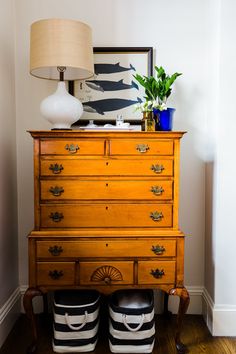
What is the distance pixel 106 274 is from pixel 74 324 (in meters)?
0.35

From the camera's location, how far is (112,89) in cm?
239

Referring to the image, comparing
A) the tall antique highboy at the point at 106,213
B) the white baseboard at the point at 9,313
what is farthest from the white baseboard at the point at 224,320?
the white baseboard at the point at 9,313

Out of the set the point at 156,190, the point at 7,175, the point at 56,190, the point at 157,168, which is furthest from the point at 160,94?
the point at 7,175

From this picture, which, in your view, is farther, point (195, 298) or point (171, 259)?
point (195, 298)

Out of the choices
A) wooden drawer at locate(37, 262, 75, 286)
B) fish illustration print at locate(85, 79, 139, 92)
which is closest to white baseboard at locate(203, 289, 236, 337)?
wooden drawer at locate(37, 262, 75, 286)

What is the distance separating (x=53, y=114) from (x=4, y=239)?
86 centimetres

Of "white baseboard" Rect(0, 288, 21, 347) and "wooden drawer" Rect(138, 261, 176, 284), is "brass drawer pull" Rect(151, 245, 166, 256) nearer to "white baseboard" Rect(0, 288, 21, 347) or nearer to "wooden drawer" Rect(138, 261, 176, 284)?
"wooden drawer" Rect(138, 261, 176, 284)

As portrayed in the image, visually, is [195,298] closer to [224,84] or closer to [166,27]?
[224,84]

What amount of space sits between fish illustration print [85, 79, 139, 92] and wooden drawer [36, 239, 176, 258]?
1.09 meters

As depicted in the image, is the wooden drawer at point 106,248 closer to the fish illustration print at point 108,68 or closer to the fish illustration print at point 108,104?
the fish illustration print at point 108,104

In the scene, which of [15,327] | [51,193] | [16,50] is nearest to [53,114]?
[51,193]

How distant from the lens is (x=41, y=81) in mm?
2387

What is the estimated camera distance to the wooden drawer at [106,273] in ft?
6.17

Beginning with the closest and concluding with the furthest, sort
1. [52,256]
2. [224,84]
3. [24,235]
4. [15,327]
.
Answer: [52,256], [224,84], [15,327], [24,235]
